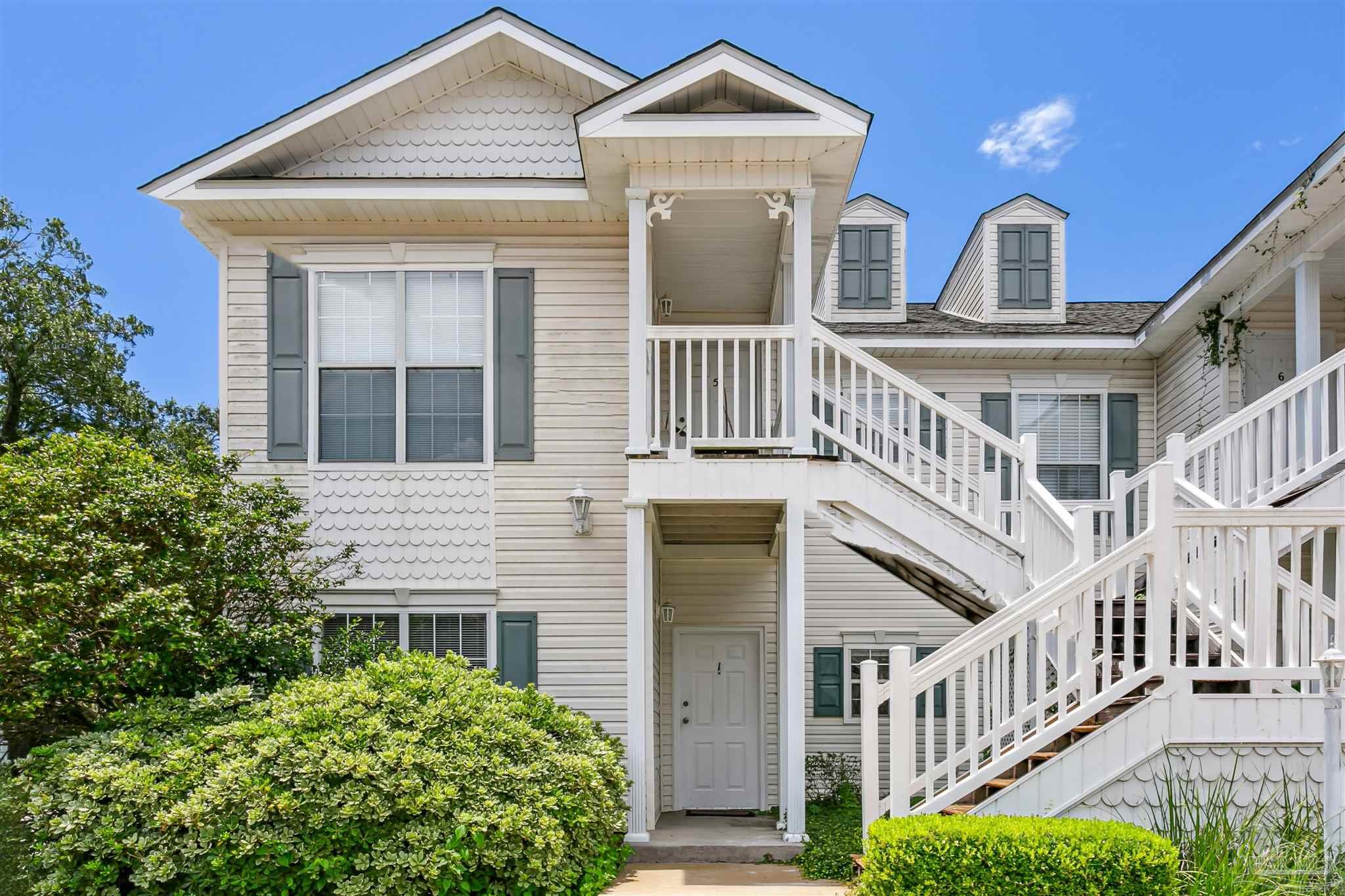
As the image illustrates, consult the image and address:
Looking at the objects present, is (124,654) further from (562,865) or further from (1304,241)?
(1304,241)

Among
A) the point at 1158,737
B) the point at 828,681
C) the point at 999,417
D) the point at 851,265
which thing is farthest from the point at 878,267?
the point at 1158,737

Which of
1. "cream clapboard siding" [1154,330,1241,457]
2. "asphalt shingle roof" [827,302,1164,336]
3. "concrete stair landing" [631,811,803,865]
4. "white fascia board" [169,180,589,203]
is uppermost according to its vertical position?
"white fascia board" [169,180,589,203]

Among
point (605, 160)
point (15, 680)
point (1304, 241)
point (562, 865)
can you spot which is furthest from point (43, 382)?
point (1304, 241)

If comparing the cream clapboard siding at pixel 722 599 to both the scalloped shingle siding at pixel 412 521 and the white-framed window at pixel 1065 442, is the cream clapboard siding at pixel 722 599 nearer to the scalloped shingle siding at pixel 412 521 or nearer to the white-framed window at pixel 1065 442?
the scalloped shingle siding at pixel 412 521

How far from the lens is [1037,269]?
14.4 m

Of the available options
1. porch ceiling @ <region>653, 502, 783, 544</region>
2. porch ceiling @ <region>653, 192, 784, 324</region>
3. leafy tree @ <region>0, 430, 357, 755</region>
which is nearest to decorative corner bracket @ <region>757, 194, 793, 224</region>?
porch ceiling @ <region>653, 192, 784, 324</region>

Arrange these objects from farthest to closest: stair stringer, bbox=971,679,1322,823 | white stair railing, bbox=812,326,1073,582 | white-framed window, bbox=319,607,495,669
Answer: white-framed window, bbox=319,607,495,669 → white stair railing, bbox=812,326,1073,582 → stair stringer, bbox=971,679,1322,823

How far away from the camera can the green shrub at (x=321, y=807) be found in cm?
673

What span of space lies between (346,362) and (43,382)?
10.9 m

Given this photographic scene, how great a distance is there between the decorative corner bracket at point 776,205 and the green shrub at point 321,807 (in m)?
4.40

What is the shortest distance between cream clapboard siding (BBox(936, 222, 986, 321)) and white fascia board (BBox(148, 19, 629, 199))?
6842 millimetres

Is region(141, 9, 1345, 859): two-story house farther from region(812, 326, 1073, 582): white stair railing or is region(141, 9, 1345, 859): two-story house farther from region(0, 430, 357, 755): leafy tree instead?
region(0, 430, 357, 755): leafy tree

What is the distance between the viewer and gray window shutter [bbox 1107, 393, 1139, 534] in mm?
13000

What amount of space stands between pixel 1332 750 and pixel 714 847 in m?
4.44
